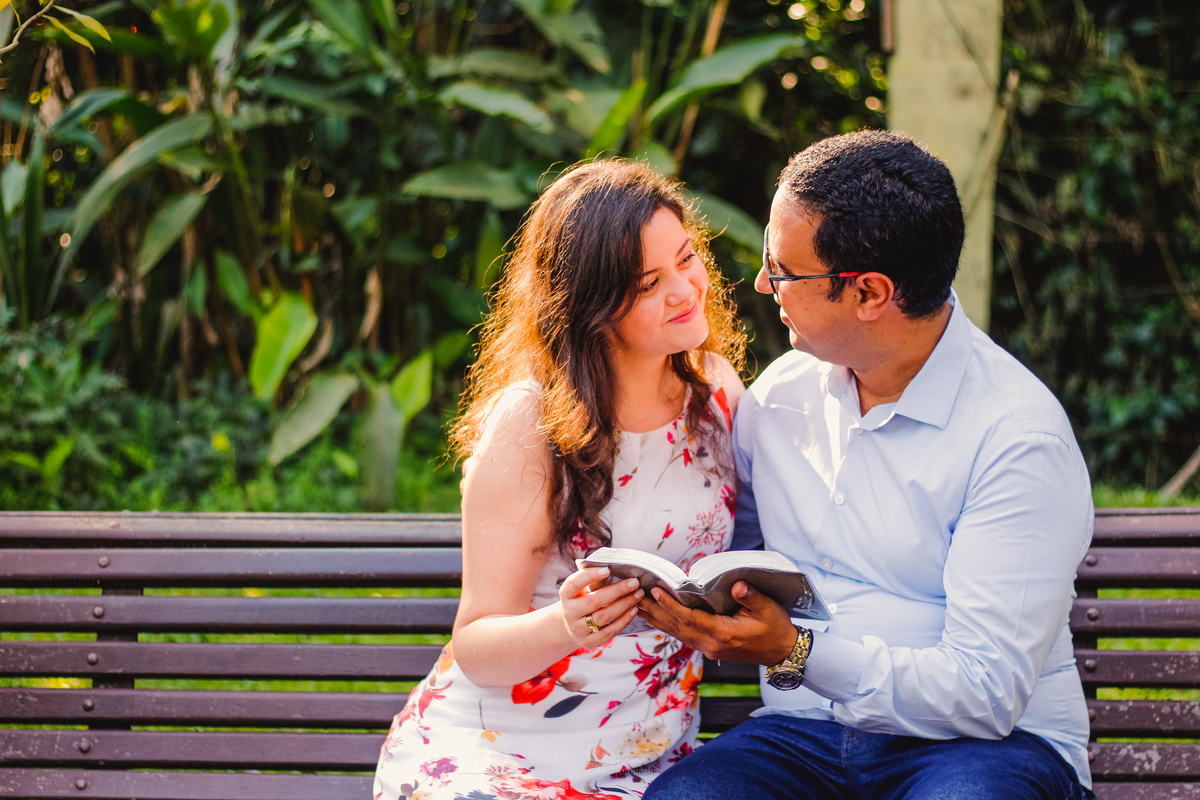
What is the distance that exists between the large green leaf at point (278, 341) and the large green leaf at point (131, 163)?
80 centimetres

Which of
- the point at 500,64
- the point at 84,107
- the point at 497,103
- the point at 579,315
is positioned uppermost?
the point at 500,64

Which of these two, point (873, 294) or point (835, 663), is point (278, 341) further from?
point (835, 663)

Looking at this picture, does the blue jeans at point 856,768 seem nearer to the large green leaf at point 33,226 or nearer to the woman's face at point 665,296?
the woman's face at point 665,296

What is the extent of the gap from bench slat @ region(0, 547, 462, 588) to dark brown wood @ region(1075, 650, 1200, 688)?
140cm

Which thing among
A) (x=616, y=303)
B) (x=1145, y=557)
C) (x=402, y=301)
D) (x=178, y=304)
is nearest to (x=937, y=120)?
(x=1145, y=557)

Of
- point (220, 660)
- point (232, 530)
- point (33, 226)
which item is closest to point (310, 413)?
point (33, 226)

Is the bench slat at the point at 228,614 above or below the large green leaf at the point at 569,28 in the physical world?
below


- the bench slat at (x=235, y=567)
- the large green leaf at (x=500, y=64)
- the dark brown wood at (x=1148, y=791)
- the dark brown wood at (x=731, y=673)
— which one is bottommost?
the dark brown wood at (x=1148, y=791)

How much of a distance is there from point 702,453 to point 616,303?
0.40 metres

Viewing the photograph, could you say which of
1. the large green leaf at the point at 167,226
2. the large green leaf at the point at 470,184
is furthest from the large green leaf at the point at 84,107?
the large green leaf at the point at 470,184

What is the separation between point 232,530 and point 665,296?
1.18 meters

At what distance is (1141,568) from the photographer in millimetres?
2035

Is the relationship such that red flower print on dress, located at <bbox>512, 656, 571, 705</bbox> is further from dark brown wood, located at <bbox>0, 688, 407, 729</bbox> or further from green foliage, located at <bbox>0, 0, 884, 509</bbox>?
green foliage, located at <bbox>0, 0, 884, 509</bbox>

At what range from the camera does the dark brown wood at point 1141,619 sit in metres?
2.01
